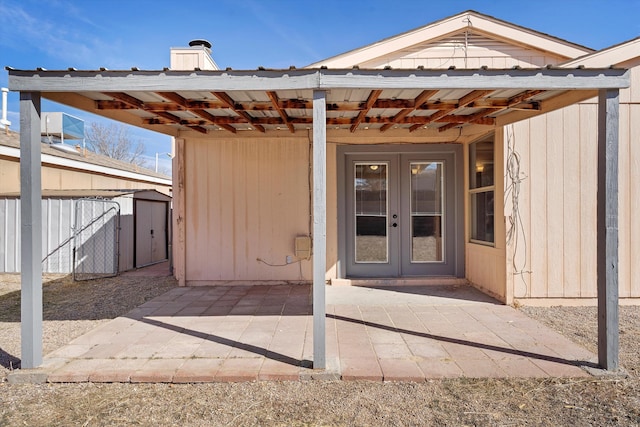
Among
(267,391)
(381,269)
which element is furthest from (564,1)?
(267,391)

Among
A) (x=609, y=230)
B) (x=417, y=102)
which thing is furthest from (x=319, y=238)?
(x=609, y=230)

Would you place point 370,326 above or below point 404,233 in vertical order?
below

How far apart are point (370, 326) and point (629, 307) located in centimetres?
375

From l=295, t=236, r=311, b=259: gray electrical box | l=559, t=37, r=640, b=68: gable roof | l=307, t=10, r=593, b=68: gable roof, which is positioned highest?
l=307, t=10, r=593, b=68: gable roof

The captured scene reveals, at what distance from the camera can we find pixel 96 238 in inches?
302

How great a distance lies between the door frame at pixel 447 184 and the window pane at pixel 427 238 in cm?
25

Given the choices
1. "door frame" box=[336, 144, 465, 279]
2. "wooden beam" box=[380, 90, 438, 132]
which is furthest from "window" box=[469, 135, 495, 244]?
"wooden beam" box=[380, 90, 438, 132]

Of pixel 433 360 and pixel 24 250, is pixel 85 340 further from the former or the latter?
pixel 433 360

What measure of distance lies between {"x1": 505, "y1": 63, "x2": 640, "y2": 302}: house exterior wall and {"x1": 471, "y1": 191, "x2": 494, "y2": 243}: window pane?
47cm

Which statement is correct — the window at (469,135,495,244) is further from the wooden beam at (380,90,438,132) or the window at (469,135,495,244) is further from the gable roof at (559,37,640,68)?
the wooden beam at (380,90,438,132)

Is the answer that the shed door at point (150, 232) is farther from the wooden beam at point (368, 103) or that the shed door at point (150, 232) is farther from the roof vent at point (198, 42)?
the wooden beam at point (368, 103)

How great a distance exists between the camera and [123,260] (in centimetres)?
783

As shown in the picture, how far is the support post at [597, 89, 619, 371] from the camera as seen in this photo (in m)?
2.90

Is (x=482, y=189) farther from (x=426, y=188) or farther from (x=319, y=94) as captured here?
(x=319, y=94)
